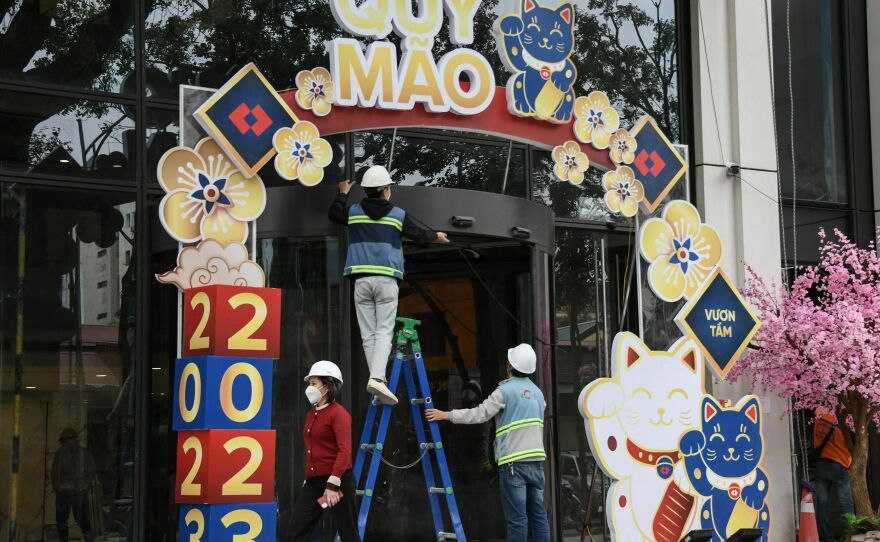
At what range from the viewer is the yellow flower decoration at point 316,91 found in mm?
10922

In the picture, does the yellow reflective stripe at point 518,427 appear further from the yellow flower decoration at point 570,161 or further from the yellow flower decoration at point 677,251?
the yellow flower decoration at point 570,161

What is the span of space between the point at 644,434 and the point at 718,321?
177 cm

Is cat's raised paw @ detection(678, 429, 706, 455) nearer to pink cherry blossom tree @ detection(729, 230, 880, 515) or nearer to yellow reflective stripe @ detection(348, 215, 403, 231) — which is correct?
pink cherry blossom tree @ detection(729, 230, 880, 515)

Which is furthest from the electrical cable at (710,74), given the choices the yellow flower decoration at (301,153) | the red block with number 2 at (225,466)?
the red block with number 2 at (225,466)

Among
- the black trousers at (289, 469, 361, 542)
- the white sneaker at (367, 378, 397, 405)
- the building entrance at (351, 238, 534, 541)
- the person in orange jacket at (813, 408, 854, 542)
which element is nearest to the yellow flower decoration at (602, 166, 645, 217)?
the building entrance at (351, 238, 534, 541)

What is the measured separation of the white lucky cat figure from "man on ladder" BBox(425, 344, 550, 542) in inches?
22.6

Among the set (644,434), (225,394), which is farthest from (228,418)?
(644,434)

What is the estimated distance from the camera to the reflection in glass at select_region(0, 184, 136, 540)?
37.7 feet

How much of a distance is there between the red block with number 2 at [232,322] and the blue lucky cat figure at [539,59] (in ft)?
11.0

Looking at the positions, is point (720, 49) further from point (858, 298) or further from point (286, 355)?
point (286, 355)

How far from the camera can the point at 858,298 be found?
14.6 metres

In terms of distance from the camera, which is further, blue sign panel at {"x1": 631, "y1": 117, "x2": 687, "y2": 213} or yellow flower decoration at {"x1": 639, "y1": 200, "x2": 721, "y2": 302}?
blue sign panel at {"x1": 631, "y1": 117, "x2": 687, "y2": 213}

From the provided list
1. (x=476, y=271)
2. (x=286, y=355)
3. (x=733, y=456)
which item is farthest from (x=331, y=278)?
(x=733, y=456)

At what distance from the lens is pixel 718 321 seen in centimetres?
1270
